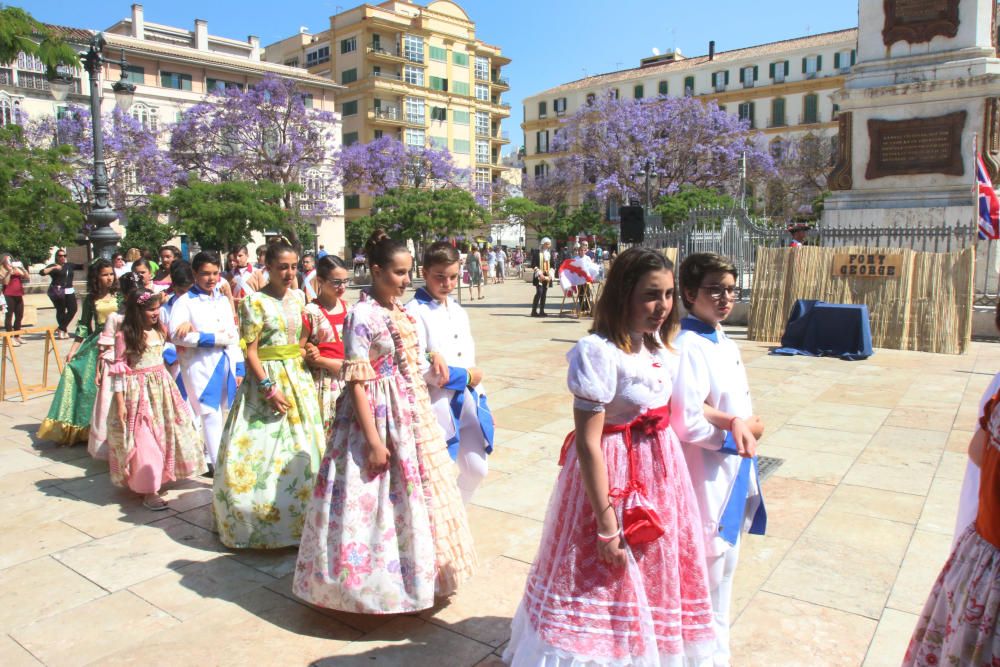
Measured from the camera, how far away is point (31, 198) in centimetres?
1602

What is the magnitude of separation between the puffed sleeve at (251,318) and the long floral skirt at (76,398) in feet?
9.27

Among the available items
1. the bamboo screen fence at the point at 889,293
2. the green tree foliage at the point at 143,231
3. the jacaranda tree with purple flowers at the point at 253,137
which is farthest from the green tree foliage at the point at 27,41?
the green tree foliage at the point at 143,231

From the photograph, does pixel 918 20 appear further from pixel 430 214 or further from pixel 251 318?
pixel 430 214

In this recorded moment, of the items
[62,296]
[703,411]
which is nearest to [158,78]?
[62,296]

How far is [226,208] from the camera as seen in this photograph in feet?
89.9

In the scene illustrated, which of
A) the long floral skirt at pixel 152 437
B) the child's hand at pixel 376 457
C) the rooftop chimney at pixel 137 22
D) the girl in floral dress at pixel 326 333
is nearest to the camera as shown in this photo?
the child's hand at pixel 376 457

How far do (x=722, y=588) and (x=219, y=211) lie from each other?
27.1m

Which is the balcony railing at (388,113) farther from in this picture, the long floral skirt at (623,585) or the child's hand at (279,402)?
the long floral skirt at (623,585)

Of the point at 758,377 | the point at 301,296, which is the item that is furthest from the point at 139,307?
the point at 758,377

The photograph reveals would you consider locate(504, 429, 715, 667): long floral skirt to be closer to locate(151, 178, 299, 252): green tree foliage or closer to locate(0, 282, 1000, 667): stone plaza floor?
locate(0, 282, 1000, 667): stone plaza floor

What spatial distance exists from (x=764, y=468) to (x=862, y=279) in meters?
7.01

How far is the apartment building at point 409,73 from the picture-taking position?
55.6 meters

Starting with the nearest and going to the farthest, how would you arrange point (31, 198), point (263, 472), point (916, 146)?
point (263, 472) → point (916, 146) → point (31, 198)

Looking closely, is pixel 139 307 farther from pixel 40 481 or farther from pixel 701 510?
pixel 701 510
